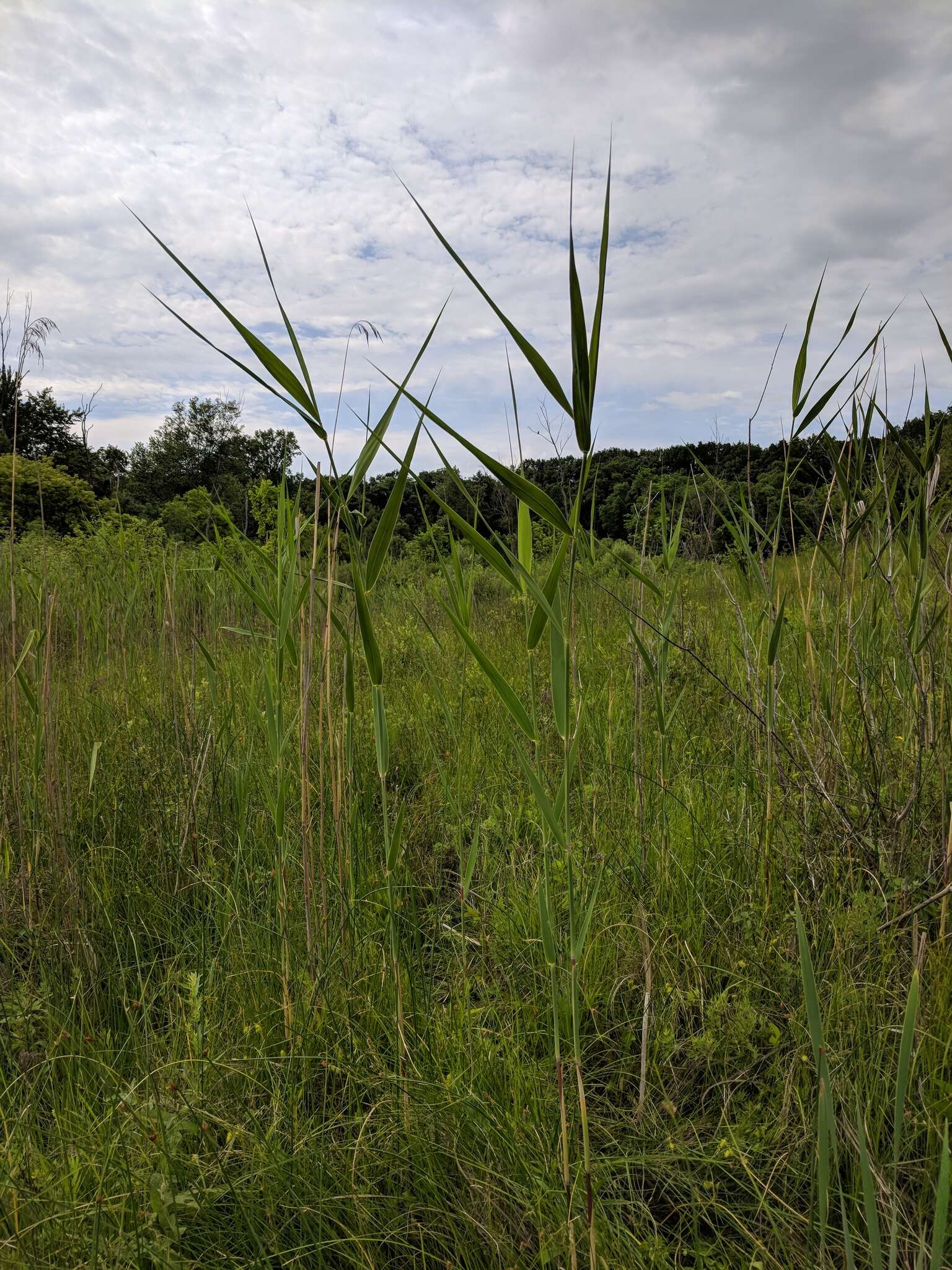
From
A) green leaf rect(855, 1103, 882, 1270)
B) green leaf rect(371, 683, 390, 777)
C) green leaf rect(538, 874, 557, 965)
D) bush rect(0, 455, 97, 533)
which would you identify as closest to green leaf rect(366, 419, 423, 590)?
green leaf rect(371, 683, 390, 777)

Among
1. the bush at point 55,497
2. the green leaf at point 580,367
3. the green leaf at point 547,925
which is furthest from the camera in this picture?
the bush at point 55,497

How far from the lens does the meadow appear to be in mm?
938

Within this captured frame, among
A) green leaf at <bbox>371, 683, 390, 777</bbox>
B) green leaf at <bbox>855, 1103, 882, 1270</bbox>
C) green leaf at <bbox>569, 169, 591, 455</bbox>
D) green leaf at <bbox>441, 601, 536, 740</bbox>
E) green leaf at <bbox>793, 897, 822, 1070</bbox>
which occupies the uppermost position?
green leaf at <bbox>569, 169, 591, 455</bbox>

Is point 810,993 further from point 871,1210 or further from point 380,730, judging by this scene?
point 380,730

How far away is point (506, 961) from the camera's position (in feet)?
5.00

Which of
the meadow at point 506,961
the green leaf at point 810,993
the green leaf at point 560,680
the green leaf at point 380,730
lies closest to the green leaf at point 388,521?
the meadow at point 506,961

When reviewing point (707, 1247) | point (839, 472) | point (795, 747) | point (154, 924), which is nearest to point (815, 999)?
point (707, 1247)

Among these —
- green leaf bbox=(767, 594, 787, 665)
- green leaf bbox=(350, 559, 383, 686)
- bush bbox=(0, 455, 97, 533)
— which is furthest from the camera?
bush bbox=(0, 455, 97, 533)

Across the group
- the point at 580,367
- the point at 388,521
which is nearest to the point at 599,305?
the point at 580,367

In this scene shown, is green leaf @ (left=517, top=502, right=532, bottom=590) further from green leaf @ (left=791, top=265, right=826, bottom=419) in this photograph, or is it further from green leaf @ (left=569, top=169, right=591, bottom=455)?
green leaf @ (left=791, top=265, right=826, bottom=419)

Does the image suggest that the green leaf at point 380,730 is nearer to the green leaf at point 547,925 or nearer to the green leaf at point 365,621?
the green leaf at point 365,621

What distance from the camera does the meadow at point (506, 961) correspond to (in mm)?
938

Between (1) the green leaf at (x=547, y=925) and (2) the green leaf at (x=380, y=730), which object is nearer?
(1) the green leaf at (x=547, y=925)

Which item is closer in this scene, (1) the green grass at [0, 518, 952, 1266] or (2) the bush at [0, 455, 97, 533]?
(1) the green grass at [0, 518, 952, 1266]
